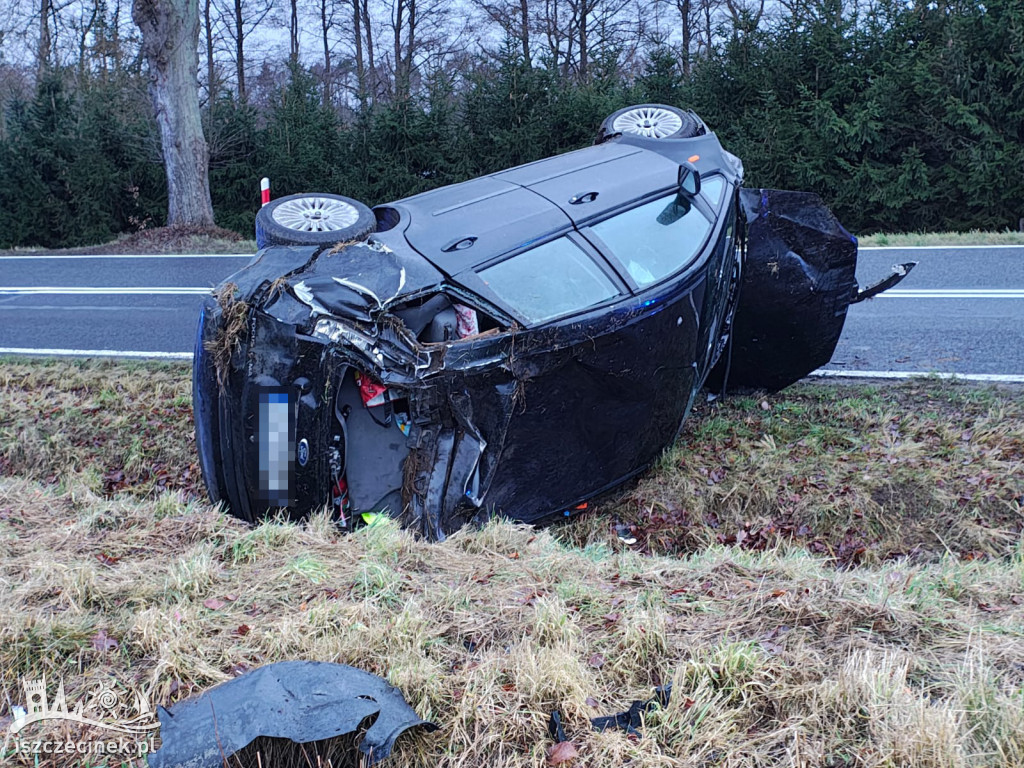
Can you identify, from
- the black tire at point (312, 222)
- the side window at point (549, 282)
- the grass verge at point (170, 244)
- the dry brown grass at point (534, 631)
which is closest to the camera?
the dry brown grass at point (534, 631)

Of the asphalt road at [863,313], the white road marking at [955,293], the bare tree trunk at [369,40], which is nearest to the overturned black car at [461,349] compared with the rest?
the asphalt road at [863,313]

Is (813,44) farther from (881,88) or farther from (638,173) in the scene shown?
(638,173)

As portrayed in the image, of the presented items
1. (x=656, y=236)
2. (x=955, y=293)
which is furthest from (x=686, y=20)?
(x=656, y=236)

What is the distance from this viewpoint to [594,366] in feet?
14.9

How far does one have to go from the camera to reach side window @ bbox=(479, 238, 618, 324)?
14.6 feet

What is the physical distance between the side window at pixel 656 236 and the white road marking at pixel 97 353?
4728 mm

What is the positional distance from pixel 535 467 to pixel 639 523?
3.96 feet

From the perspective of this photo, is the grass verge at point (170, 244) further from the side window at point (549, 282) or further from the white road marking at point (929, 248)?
the side window at point (549, 282)

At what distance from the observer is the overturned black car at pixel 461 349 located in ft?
14.0

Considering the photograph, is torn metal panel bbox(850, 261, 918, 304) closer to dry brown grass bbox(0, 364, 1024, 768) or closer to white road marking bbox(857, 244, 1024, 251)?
dry brown grass bbox(0, 364, 1024, 768)

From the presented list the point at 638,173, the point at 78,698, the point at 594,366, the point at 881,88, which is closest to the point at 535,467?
the point at 594,366

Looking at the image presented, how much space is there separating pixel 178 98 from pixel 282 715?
15063 mm

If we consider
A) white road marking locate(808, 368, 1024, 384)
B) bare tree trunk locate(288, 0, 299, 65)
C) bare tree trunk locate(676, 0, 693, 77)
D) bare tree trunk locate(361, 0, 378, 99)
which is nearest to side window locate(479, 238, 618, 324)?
Result: white road marking locate(808, 368, 1024, 384)

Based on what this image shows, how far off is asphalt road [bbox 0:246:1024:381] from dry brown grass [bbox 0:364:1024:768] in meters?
2.89
